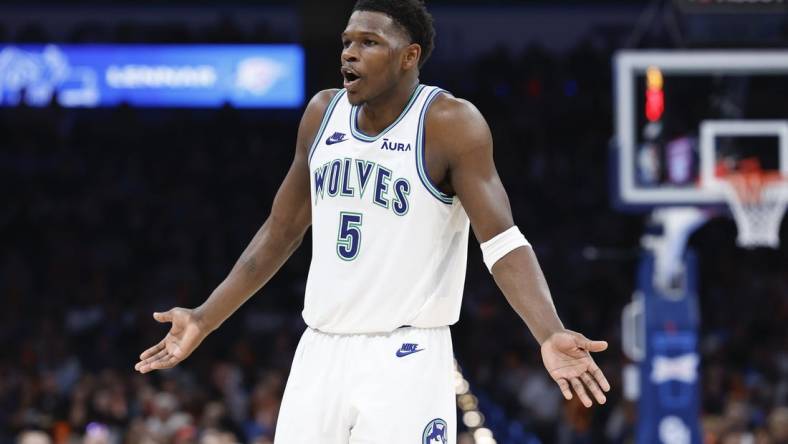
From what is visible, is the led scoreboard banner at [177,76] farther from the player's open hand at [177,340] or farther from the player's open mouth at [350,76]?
the player's open mouth at [350,76]

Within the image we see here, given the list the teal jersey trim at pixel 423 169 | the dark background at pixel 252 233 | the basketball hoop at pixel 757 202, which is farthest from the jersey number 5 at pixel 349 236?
the dark background at pixel 252 233

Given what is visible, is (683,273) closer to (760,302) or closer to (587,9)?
(760,302)

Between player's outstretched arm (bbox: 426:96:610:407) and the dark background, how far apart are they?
760 centimetres

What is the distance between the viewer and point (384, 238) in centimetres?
396

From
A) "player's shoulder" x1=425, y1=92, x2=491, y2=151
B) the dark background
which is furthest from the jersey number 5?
the dark background

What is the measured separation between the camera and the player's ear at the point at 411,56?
13.3 feet

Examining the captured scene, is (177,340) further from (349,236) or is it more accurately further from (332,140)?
(332,140)

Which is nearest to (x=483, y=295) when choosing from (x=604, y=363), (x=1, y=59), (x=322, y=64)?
(x=604, y=363)

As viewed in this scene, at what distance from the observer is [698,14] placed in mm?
10039

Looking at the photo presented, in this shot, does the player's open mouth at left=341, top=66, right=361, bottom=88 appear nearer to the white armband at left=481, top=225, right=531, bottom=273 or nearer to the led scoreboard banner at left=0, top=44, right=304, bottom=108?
the white armband at left=481, top=225, right=531, bottom=273

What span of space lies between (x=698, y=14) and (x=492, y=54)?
8.68 meters

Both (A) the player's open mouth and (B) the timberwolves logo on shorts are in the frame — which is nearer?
(B) the timberwolves logo on shorts

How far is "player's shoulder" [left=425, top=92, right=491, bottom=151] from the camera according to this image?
3934mm

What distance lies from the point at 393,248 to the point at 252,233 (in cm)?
1288
